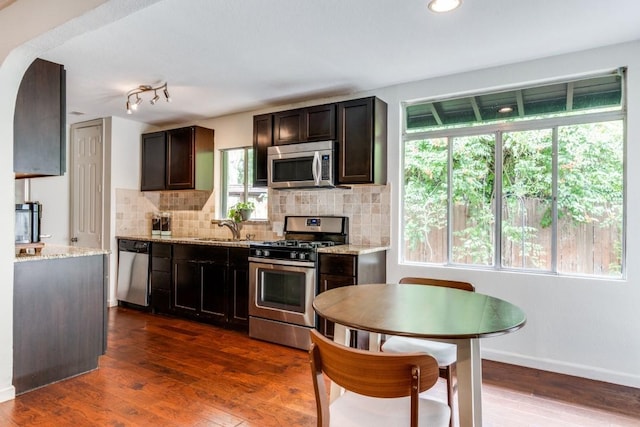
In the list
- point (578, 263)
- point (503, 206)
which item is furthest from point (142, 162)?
point (578, 263)

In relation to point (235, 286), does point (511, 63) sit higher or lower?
higher

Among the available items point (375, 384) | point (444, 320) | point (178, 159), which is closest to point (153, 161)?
point (178, 159)

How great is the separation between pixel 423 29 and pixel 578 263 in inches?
83.2

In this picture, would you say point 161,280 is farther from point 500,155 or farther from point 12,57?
point 500,155

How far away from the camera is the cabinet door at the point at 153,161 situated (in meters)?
4.93

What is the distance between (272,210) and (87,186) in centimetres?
265

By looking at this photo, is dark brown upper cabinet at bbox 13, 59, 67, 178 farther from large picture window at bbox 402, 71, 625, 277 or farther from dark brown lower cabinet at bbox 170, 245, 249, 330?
large picture window at bbox 402, 71, 625, 277

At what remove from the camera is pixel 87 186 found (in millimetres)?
5090

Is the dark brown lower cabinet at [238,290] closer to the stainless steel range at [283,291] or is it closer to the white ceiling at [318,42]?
the stainless steel range at [283,291]

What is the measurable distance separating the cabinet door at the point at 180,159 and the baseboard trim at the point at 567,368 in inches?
145

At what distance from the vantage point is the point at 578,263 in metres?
2.97

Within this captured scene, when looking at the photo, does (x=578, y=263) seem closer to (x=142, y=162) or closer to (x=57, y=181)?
→ (x=142, y=162)

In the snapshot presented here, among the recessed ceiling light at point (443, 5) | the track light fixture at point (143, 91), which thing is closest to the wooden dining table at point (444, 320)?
the recessed ceiling light at point (443, 5)

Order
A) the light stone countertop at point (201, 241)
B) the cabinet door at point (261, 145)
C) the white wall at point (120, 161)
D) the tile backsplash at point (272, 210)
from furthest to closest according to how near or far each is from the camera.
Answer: the white wall at point (120, 161)
the cabinet door at point (261, 145)
the light stone countertop at point (201, 241)
the tile backsplash at point (272, 210)
